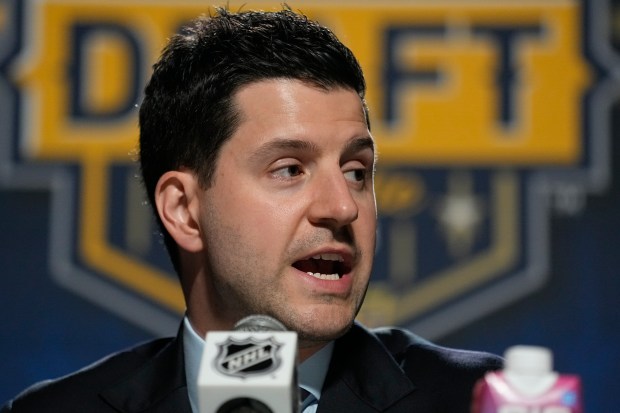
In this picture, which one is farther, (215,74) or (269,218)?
(215,74)

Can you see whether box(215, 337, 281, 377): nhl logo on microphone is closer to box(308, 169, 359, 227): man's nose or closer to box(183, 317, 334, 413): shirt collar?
box(308, 169, 359, 227): man's nose

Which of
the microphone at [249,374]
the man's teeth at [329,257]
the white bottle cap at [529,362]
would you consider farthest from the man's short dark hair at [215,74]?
the white bottle cap at [529,362]

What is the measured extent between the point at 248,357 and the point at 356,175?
62cm

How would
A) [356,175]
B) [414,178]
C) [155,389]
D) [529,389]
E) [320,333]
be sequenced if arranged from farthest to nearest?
[414,178]
[155,389]
[356,175]
[320,333]
[529,389]

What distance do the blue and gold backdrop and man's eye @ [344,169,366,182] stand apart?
1257 millimetres

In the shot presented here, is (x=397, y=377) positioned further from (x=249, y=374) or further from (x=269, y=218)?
(x=249, y=374)

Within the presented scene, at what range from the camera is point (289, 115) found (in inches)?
60.1

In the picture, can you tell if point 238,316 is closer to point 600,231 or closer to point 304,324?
point 304,324

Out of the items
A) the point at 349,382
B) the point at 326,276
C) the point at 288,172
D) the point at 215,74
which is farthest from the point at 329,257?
the point at 215,74

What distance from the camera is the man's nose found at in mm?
1434

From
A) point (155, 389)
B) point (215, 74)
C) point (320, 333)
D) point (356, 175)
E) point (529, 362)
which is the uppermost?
point (215, 74)

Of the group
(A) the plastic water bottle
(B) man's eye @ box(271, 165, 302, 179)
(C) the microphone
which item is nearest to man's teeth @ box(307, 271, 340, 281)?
(B) man's eye @ box(271, 165, 302, 179)

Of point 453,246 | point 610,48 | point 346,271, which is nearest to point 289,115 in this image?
point 346,271

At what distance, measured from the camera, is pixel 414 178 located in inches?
112
